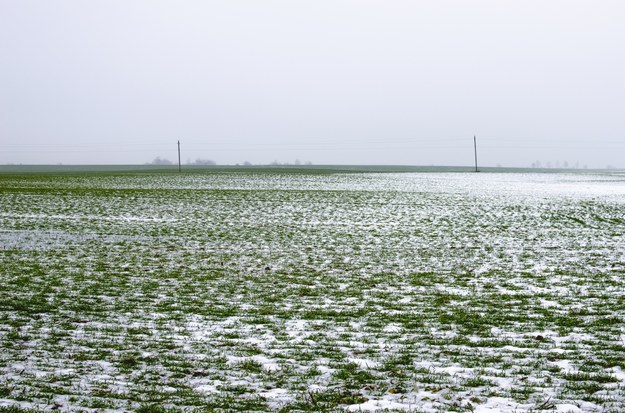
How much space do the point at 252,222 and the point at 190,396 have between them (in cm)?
2350

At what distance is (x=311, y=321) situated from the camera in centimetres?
1091

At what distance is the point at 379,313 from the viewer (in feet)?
37.8

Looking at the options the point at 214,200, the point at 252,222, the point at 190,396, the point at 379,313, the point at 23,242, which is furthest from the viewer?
the point at 214,200

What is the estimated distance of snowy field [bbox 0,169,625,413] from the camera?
7203mm

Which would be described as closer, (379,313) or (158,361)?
(158,361)

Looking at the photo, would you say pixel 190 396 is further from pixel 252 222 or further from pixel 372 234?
pixel 252 222

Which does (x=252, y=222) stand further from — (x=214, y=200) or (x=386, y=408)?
(x=386, y=408)

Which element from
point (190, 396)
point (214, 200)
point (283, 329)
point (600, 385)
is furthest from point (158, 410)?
point (214, 200)

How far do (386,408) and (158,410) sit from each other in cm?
265

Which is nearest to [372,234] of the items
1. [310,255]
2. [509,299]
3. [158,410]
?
[310,255]

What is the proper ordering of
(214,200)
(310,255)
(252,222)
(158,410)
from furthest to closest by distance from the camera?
(214,200) < (252,222) < (310,255) < (158,410)

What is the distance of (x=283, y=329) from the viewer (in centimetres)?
Answer: 1037

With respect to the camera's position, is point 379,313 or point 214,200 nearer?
point 379,313

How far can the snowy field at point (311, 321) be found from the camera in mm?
7203
